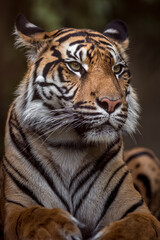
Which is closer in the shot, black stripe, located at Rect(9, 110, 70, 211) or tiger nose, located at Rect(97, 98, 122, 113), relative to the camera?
tiger nose, located at Rect(97, 98, 122, 113)

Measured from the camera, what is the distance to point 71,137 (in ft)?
8.05

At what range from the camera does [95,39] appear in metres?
2.56

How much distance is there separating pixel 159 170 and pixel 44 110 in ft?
4.69

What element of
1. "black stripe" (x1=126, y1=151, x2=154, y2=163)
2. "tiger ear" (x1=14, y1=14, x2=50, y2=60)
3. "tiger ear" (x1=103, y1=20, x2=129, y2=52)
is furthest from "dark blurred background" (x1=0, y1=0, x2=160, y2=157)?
"tiger ear" (x1=14, y1=14, x2=50, y2=60)

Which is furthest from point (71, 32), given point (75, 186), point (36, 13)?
point (36, 13)

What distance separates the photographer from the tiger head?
226 cm

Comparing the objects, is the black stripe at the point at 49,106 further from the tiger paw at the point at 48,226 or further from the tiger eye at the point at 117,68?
the tiger paw at the point at 48,226

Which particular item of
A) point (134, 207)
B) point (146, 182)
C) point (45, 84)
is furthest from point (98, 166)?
point (146, 182)

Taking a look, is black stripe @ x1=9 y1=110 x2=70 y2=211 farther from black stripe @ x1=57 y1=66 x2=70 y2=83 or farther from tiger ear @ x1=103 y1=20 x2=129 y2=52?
tiger ear @ x1=103 y1=20 x2=129 y2=52

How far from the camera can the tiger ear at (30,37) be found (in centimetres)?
260

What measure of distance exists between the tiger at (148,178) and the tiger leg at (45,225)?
53.6 inches

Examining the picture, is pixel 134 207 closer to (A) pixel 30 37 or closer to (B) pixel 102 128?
(B) pixel 102 128

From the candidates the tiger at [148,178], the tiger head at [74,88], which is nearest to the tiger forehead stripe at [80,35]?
the tiger head at [74,88]

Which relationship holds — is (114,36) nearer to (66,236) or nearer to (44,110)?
→ (44,110)
